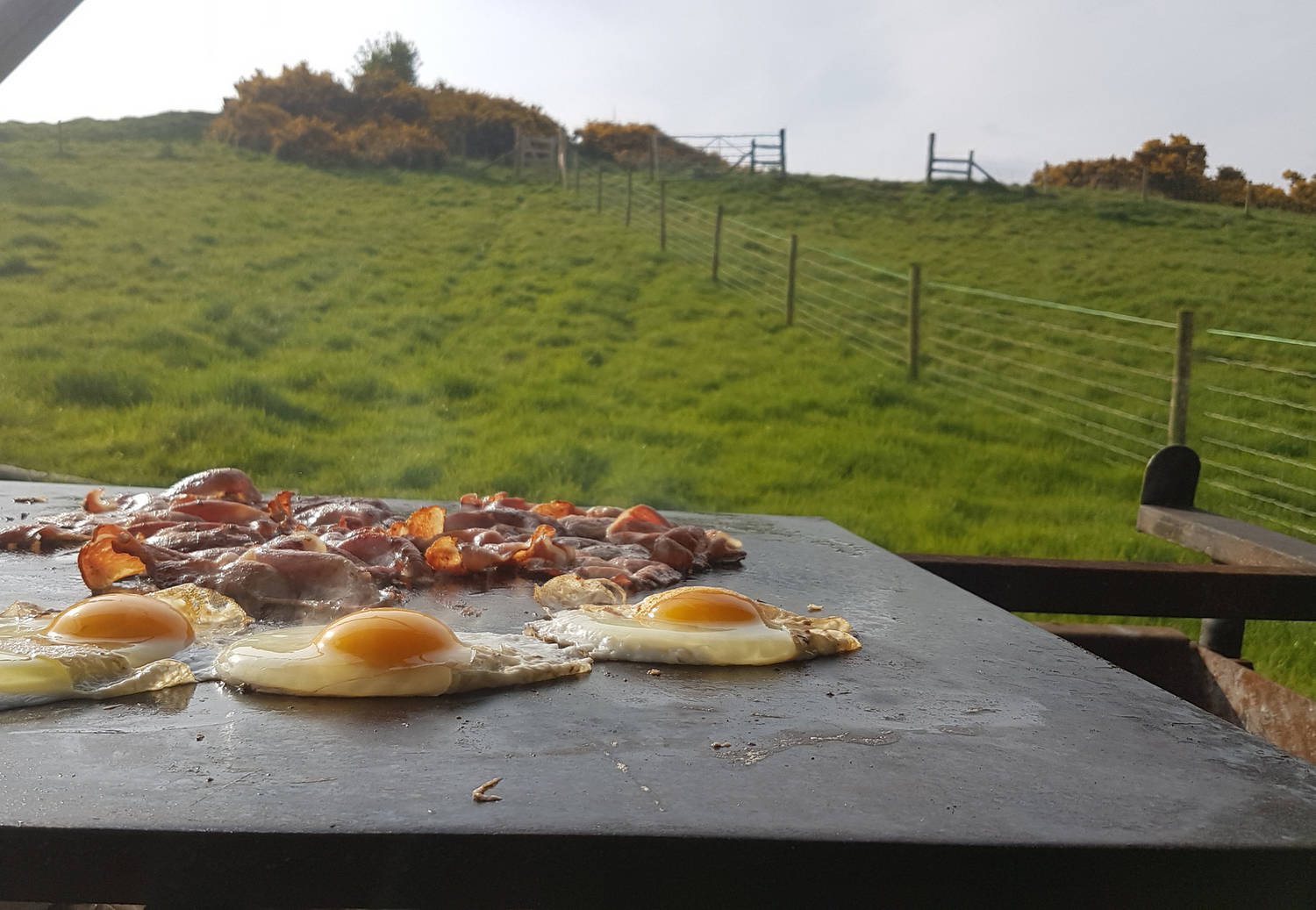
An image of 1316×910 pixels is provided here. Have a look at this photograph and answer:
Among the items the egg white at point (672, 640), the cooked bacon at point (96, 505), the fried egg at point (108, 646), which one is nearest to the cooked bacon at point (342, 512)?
the cooked bacon at point (96, 505)

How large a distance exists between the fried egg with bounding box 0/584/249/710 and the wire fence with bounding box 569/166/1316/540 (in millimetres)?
6176

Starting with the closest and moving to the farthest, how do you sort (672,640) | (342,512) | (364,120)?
(672,640) < (342,512) < (364,120)

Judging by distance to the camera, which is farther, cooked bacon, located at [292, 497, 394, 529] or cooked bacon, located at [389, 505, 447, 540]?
cooked bacon, located at [292, 497, 394, 529]

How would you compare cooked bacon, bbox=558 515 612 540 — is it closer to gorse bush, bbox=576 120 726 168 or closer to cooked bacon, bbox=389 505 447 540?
cooked bacon, bbox=389 505 447 540

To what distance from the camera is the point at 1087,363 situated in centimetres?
1052

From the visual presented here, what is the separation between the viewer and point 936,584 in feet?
9.48

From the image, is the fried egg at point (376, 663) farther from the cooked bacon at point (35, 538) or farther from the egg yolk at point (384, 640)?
the cooked bacon at point (35, 538)

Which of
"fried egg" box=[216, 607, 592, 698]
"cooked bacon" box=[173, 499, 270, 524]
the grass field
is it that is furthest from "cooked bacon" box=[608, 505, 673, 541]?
the grass field

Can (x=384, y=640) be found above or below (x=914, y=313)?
below

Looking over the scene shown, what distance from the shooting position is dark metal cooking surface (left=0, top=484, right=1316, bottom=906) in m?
1.20

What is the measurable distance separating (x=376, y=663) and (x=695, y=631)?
660 millimetres

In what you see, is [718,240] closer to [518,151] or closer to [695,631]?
[518,151]

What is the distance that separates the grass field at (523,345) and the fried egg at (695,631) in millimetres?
4590

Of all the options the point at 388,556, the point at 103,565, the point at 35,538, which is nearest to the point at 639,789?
the point at 388,556
